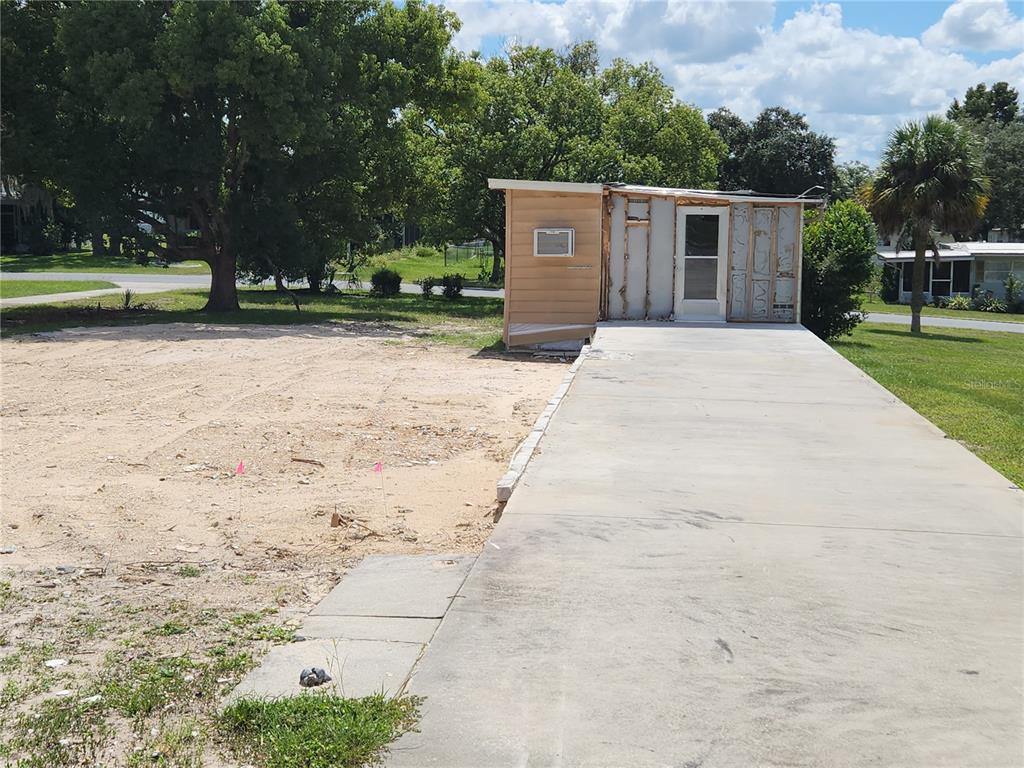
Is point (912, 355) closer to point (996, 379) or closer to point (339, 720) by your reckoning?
point (996, 379)

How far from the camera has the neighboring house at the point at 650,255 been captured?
1823 centimetres

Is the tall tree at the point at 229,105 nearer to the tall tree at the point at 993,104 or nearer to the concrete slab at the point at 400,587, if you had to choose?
the concrete slab at the point at 400,587

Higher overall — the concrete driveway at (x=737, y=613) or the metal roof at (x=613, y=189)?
the metal roof at (x=613, y=189)

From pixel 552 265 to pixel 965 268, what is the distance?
96.9 ft

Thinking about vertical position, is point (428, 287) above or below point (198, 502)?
above

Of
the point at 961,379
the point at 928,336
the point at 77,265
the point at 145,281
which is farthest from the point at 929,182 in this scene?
the point at 77,265

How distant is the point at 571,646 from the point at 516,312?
14858 millimetres

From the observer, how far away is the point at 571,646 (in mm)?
4293

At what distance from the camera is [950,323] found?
1286 inches

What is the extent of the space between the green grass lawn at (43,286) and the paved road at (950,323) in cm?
2405

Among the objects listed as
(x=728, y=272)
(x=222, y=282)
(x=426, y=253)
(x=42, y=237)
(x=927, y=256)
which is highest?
(x=42, y=237)

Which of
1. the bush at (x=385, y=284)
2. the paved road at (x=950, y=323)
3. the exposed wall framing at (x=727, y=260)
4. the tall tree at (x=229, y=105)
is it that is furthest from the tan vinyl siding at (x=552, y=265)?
the bush at (x=385, y=284)

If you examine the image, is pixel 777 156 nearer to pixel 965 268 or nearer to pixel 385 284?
pixel 965 268

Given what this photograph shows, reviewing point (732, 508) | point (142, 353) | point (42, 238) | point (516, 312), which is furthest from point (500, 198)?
point (42, 238)
